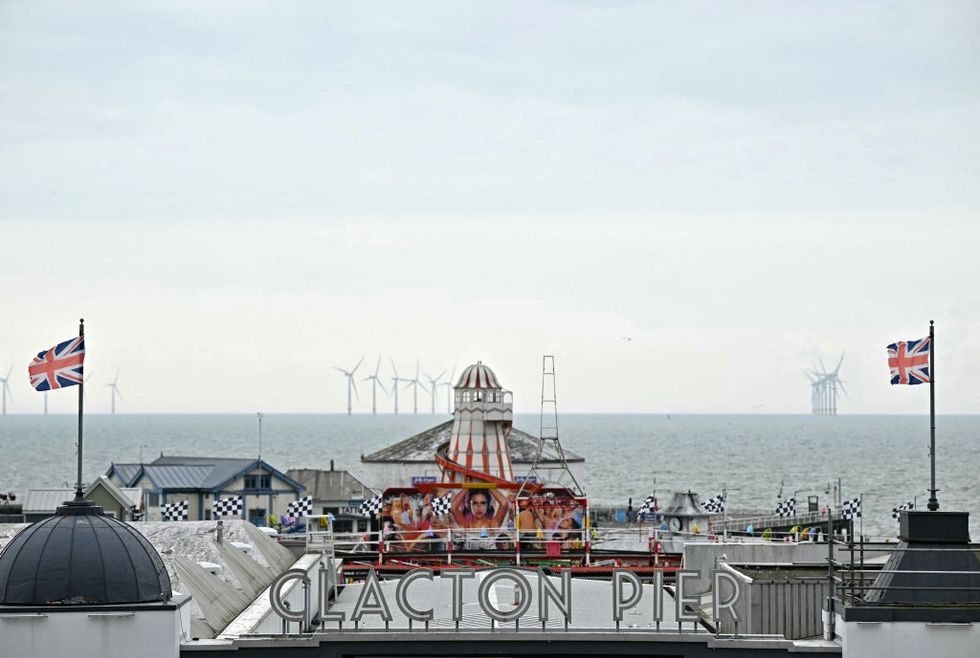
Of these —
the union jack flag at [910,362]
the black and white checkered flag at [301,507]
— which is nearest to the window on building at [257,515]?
the black and white checkered flag at [301,507]

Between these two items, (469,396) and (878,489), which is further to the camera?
(878,489)

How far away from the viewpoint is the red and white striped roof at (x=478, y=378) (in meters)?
71.2

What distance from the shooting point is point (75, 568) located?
1145 inches

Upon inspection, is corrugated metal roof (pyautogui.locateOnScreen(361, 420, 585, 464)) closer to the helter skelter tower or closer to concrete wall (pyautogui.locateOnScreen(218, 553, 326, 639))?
the helter skelter tower

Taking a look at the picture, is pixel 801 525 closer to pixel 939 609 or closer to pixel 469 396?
pixel 469 396

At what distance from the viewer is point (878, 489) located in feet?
593

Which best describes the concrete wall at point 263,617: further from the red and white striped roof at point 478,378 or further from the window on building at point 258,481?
the window on building at point 258,481

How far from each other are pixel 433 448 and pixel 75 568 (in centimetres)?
10121

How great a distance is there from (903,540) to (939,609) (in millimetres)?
1568

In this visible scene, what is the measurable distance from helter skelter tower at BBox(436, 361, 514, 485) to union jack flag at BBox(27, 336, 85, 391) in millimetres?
34073

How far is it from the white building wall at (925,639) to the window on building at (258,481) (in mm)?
76411

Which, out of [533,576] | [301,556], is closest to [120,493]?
[301,556]

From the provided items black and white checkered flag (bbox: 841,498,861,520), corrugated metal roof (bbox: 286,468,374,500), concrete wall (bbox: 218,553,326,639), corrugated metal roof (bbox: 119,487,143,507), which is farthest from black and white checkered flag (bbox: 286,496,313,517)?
concrete wall (bbox: 218,553,326,639)

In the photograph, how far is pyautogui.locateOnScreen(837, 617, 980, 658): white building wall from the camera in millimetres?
29391
